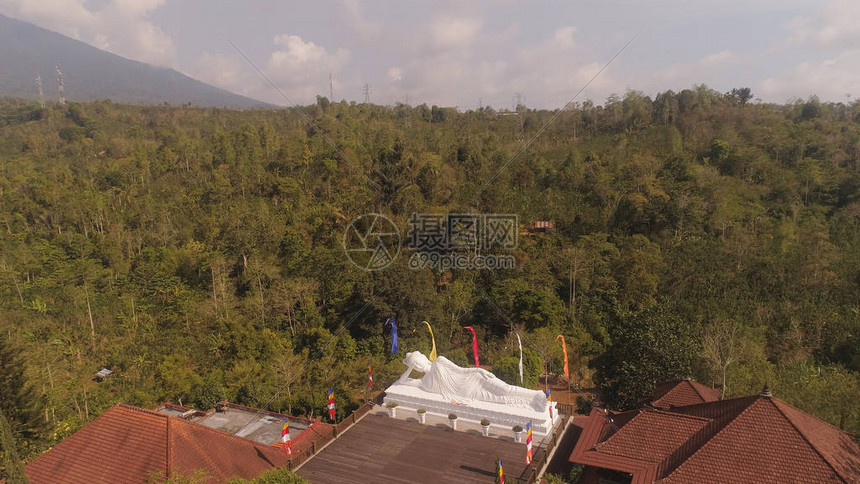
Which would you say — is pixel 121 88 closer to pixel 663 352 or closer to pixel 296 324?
pixel 296 324

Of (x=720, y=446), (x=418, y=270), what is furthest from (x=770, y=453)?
(x=418, y=270)

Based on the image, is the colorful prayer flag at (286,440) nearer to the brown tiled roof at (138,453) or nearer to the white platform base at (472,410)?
the brown tiled roof at (138,453)

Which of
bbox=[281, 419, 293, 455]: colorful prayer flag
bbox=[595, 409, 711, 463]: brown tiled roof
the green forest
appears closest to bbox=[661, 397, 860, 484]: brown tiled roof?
bbox=[595, 409, 711, 463]: brown tiled roof

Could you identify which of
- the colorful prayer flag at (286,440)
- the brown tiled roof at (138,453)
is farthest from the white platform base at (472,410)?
the brown tiled roof at (138,453)

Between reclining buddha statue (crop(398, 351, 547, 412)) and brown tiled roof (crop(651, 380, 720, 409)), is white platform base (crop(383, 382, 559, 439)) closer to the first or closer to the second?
reclining buddha statue (crop(398, 351, 547, 412))

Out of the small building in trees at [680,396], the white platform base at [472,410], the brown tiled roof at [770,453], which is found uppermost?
the brown tiled roof at [770,453]
